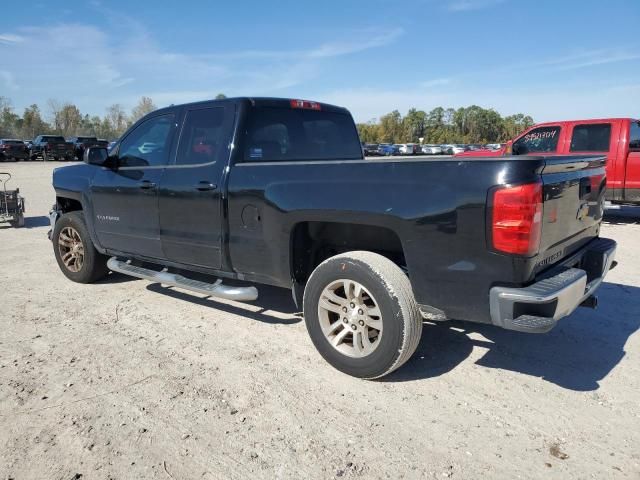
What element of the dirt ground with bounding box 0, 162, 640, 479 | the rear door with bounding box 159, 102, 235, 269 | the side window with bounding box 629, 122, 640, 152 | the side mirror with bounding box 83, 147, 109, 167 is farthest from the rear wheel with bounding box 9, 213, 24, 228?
the side window with bounding box 629, 122, 640, 152

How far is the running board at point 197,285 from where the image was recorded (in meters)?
3.81

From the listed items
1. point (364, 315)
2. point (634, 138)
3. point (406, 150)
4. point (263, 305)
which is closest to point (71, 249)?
point (263, 305)

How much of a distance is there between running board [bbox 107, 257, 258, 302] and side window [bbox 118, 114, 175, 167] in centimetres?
101

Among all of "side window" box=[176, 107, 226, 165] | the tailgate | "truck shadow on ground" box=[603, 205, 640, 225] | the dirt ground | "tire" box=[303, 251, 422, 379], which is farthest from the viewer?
"truck shadow on ground" box=[603, 205, 640, 225]

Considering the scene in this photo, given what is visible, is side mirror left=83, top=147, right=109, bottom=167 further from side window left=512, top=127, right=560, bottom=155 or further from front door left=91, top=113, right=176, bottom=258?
side window left=512, top=127, right=560, bottom=155

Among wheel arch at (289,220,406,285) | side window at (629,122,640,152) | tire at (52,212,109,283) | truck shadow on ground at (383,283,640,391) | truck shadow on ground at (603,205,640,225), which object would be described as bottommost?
truck shadow on ground at (603,205,640,225)

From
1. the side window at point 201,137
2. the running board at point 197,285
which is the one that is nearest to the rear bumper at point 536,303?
the running board at point 197,285

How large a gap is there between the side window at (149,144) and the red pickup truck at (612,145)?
6152 millimetres

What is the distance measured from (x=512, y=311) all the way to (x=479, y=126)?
89.7 meters

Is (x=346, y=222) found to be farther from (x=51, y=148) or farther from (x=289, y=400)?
(x=51, y=148)

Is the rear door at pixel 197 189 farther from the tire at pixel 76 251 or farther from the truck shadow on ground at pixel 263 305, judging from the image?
the tire at pixel 76 251

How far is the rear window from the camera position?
4.09 meters

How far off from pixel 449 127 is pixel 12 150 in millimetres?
71735

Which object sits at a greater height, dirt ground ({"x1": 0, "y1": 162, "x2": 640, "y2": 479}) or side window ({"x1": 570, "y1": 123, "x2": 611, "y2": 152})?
side window ({"x1": 570, "y1": 123, "x2": 611, "y2": 152})
